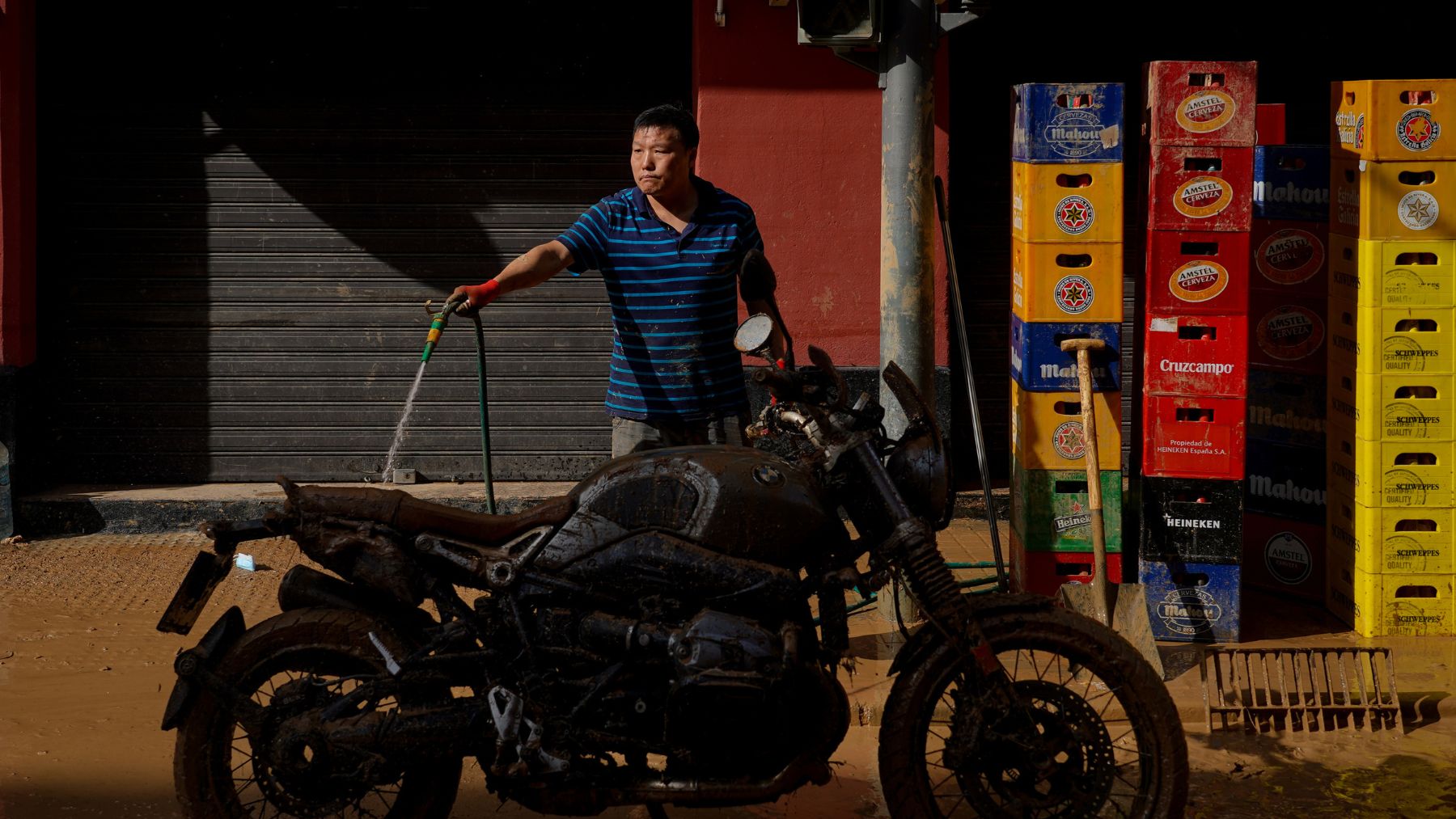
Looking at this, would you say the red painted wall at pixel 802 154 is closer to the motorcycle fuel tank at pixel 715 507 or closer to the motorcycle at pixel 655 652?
the motorcycle at pixel 655 652

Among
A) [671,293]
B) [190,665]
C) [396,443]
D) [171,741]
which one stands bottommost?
[171,741]

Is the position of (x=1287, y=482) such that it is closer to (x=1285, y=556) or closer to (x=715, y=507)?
(x=1285, y=556)

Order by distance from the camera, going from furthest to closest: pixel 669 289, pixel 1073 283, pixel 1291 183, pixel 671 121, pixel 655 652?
pixel 1291 183 < pixel 1073 283 < pixel 669 289 < pixel 671 121 < pixel 655 652

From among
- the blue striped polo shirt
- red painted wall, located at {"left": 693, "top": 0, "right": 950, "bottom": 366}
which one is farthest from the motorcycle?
red painted wall, located at {"left": 693, "top": 0, "right": 950, "bottom": 366}

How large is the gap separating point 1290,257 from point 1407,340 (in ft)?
2.57

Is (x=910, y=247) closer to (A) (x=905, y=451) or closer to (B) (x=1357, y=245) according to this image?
(B) (x=1357, y=245)

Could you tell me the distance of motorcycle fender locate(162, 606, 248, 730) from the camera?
438 centimetres

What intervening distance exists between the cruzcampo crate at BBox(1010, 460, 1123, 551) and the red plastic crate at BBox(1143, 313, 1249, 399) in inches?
18.3

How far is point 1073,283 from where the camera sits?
669 cm

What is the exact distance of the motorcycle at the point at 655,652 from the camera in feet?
14.2

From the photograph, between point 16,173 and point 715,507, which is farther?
point 16,173

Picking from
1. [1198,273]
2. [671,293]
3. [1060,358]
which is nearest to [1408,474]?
[1198,273]

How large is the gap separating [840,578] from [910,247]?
2668mm

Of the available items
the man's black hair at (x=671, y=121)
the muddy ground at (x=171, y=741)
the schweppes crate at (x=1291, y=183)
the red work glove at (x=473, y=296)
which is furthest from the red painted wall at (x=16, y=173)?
the schweppes crate at (x=1291, y=183)
